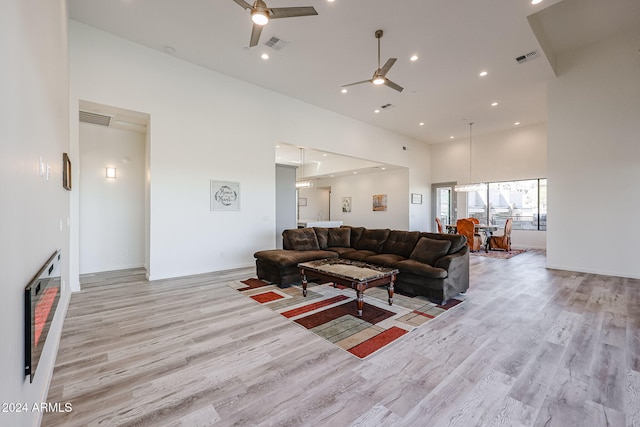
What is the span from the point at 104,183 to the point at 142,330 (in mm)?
4478

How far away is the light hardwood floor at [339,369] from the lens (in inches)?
71.8

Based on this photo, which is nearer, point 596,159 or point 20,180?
point 20,180

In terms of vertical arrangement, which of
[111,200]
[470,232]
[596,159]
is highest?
[596,159]

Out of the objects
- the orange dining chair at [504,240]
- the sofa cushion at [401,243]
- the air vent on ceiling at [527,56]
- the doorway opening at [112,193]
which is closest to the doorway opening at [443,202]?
the orange dining chair at [504,240]

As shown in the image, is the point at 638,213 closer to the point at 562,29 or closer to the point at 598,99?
the point at 598,99

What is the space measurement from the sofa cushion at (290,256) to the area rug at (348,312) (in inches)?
17.0

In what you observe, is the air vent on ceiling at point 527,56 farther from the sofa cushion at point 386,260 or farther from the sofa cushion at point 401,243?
the sofa cushion at point 386,260

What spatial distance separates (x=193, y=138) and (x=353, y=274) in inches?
167

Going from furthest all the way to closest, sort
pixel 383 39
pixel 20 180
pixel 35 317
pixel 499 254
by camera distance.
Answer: pixel 499 254, pixel 383 39, pixel 35 317, pixel 20 180

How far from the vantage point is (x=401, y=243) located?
5.24 m

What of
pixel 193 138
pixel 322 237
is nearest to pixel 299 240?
pixel 322 237

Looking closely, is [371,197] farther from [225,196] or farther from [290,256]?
[290,256]

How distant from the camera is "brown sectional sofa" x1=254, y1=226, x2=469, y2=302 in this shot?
4023mm

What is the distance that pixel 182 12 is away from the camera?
4.11m
